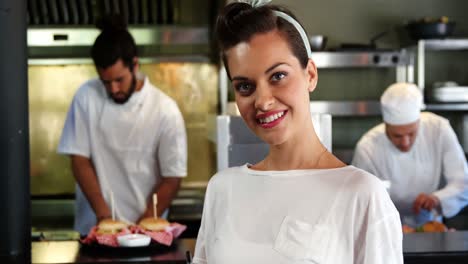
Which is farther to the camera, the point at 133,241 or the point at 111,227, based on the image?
the point at 111,227

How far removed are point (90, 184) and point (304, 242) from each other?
281cm

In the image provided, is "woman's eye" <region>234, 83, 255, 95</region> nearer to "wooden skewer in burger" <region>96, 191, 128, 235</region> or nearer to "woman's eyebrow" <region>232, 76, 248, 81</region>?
"woman's eyebrow" <region>232, 76, 248, 81</region>

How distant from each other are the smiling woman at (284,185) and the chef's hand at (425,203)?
3.10 m

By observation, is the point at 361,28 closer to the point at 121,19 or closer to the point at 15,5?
the point at 121,19

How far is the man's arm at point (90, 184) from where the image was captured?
159 inches

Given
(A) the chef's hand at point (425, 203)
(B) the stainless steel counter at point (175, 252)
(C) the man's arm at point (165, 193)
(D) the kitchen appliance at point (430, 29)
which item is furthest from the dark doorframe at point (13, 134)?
(D) the kitchen appliance at point (430, 29)

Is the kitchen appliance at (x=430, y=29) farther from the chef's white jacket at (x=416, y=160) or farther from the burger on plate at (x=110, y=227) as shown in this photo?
the burger on plate at (x=110, y=227)

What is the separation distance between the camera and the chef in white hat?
15.6 feet

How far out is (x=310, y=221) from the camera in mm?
1486

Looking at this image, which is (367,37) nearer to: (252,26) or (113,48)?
(113,48)

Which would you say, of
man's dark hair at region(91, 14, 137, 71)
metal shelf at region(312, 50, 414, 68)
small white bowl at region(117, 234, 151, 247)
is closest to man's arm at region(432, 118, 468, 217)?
metal shelf at region(312, 50, 414, 68)

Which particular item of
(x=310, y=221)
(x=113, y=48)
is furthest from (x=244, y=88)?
(x=113, y=48)

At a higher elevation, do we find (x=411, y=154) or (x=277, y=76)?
(x=277, y=76)

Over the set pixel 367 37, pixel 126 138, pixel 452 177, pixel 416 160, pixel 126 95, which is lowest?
pixel 452 177
